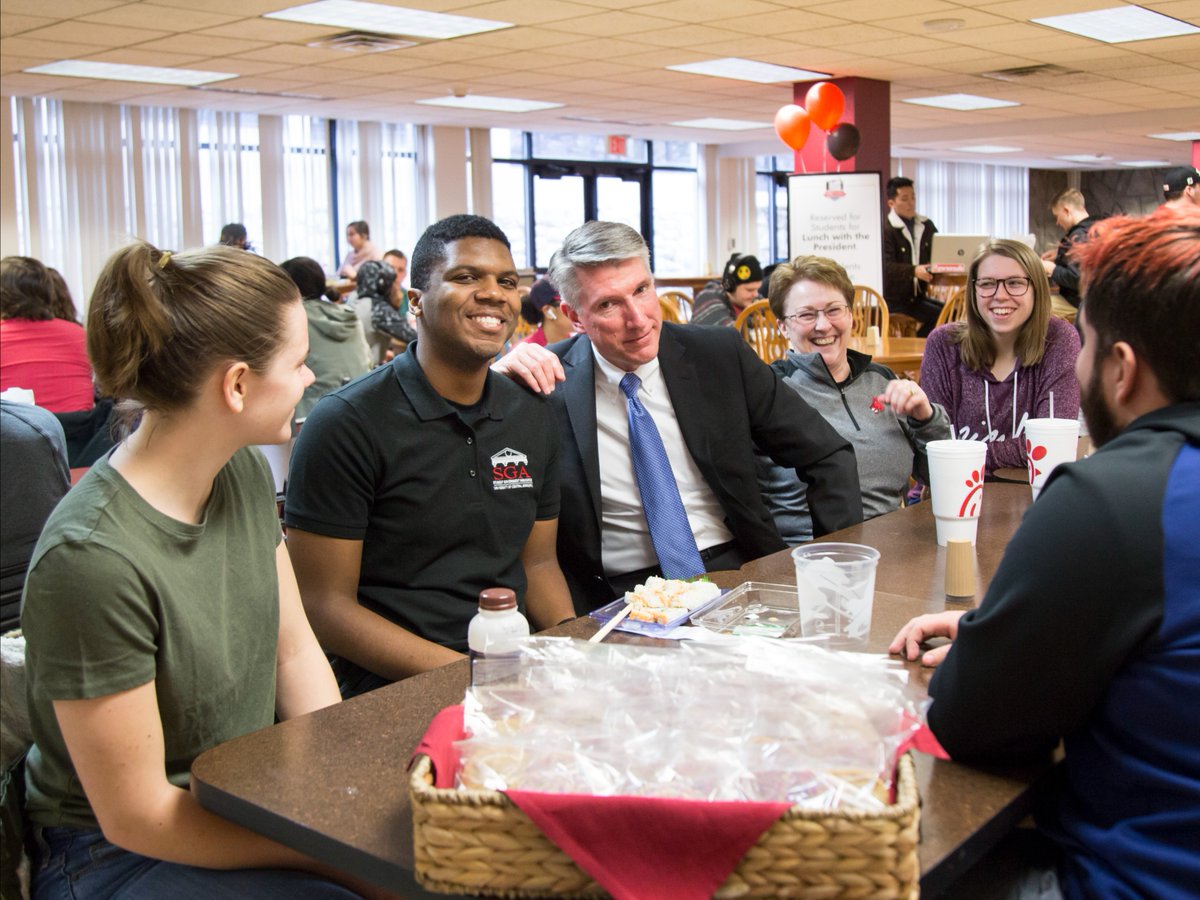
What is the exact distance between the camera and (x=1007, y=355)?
3.14m

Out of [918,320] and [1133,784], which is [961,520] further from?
[918,320]

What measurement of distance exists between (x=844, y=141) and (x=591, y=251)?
6.67 metres

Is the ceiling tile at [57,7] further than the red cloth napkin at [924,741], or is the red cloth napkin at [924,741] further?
the ceiling tile at [57,7]

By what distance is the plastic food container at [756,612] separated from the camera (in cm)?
156

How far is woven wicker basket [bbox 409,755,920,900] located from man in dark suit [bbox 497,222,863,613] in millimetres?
1357

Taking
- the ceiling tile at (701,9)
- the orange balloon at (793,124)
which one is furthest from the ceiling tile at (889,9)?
the orange balloon at (793,124)

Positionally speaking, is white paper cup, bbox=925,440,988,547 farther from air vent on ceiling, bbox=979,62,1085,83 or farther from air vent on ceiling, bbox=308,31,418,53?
air vent on ceiling, bbox=979,62,1085,83

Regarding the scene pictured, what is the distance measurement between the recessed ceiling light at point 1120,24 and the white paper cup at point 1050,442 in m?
5.08

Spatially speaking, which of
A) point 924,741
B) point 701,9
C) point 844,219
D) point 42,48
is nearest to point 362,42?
point 42,48

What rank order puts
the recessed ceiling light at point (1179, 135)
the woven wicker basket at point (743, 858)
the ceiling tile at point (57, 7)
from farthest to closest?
1. the recessed ceiling light at point (1179, 135)
2. the ceiling tile at point (57, 7)
3. the woven wicker basket at point (743, 858)

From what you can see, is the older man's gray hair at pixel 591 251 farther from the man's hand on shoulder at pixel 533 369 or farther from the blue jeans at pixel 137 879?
the blue jeans at pixel 137 879

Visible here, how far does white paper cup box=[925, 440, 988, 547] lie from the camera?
6.57ft

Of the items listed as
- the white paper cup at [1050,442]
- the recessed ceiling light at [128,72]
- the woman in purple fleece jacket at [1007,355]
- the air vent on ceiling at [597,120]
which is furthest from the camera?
the air vent on ceiling at [597,120]

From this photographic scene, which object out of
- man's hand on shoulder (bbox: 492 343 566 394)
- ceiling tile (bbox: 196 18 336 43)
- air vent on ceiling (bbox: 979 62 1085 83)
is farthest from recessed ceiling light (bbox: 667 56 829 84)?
man's hand on shoulder (bbox: 492 343 566 394)
